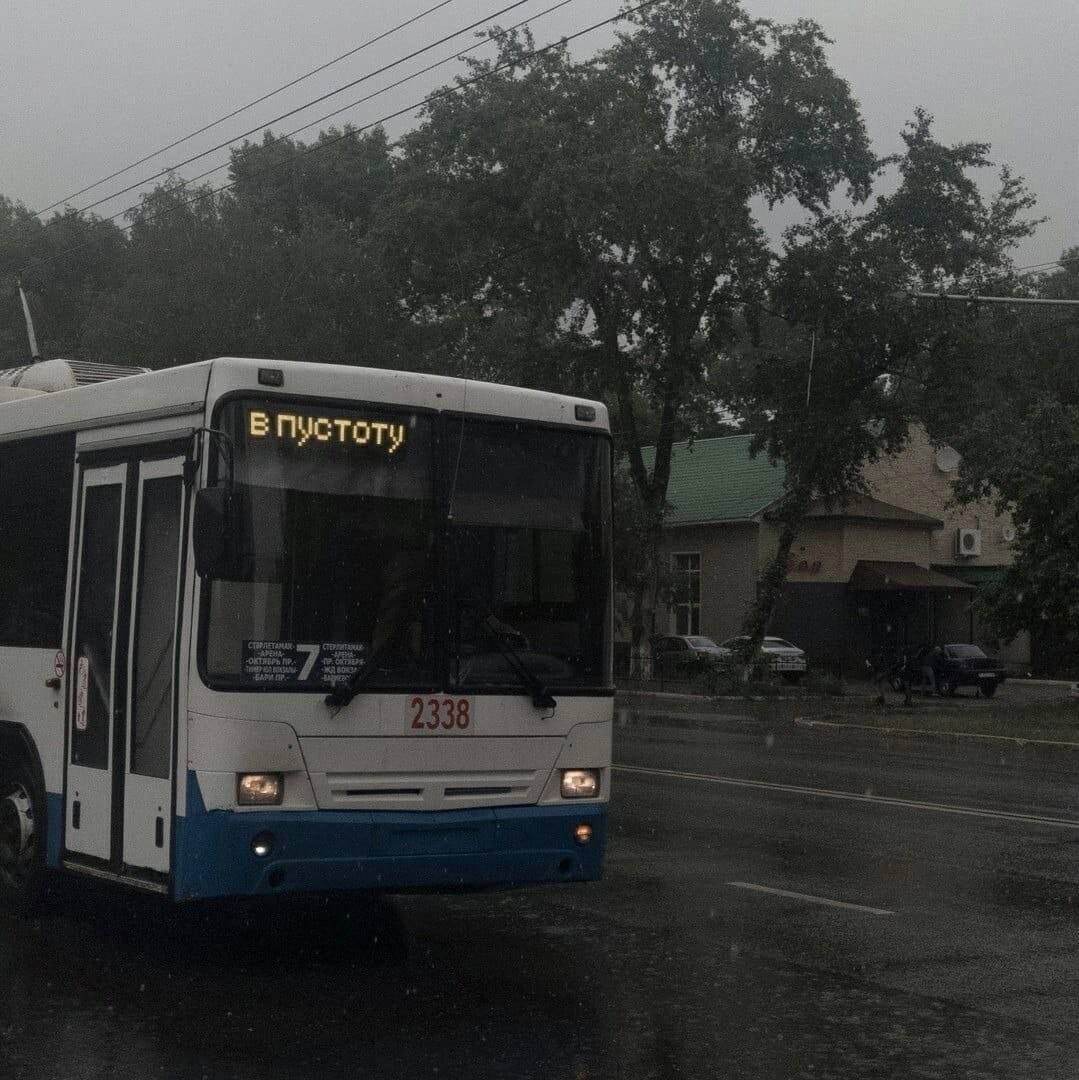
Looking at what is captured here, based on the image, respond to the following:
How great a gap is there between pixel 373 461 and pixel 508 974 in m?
2.47

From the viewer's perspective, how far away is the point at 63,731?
9047 millimetres

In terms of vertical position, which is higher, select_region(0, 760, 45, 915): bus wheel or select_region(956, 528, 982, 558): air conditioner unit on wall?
select_region(956, 528, 982, 558): air conditioner unit on wall

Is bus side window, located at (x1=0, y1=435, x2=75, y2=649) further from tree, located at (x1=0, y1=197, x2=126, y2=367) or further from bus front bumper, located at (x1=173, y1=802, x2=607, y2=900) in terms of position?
tree, located at (x1=0, y1=197, x2=126, y2=367)

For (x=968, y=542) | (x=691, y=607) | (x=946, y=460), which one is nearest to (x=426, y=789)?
(x=691, y=607)

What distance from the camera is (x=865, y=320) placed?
38875 mm

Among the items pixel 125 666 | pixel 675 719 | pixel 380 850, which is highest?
pixel 125 666

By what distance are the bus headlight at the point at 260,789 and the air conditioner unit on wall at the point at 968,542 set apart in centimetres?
5143

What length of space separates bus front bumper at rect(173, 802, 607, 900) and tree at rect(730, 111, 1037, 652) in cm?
3113

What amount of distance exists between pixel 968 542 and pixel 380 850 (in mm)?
51475

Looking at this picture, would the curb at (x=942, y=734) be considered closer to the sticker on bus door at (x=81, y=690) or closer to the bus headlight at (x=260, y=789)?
the sticker on bus door at (x=81, y=690)

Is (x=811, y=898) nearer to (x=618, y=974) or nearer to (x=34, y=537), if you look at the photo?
(x=618, y=974)

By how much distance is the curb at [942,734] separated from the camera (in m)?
26.1

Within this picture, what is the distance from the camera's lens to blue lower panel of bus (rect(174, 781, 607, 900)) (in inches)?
303

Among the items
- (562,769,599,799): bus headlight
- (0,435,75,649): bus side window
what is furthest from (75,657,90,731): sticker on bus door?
(562,769,599,799): bus headlight
